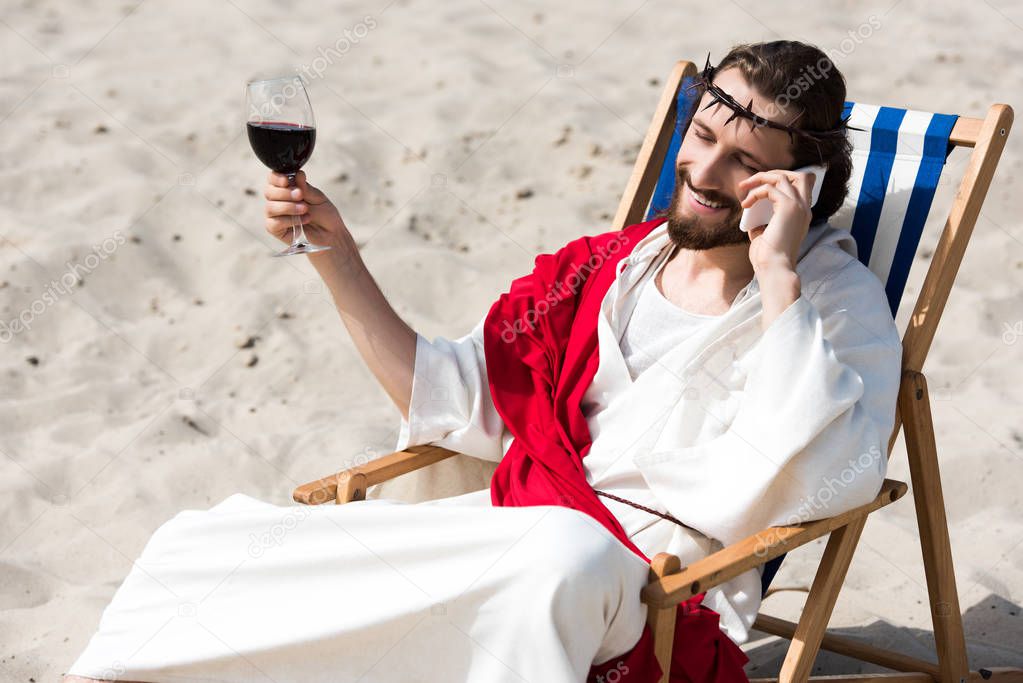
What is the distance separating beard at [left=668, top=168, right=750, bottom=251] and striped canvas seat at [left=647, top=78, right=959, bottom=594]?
44 cm

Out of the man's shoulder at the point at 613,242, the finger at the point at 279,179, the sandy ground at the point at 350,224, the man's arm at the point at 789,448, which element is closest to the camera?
the man's arm at the point at 789,448

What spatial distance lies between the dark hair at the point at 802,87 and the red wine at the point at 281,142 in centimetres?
97

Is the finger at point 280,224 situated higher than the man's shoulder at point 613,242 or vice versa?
the man's shoulder at point 613,242

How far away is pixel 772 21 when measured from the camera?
6.83m

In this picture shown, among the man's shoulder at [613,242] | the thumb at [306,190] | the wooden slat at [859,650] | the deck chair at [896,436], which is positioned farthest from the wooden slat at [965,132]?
the thumb at [306,190]

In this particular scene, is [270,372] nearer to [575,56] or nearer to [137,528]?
[137,528]

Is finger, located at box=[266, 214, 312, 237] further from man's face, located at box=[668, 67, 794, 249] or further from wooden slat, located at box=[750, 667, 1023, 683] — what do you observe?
wooden slat, located at box=[750, 667, 1023, 683]

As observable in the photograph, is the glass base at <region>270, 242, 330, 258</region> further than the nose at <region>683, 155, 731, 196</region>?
No

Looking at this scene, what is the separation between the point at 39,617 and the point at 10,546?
37cm

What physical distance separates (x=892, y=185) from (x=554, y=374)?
0.96m

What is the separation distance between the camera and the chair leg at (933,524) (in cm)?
275

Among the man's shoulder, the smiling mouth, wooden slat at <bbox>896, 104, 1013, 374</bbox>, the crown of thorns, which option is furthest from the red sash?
wooden slat at <bbox>896, 104, 1013, 374</bbox>

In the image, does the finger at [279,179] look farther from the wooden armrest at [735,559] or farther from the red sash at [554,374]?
the wooden armrest at [735,559]

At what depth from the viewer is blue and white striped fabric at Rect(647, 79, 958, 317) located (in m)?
2.99
